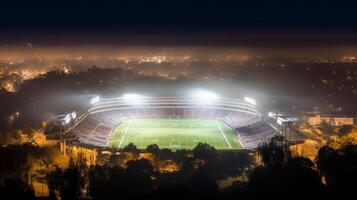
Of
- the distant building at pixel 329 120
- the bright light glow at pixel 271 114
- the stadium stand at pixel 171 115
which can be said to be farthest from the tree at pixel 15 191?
the distant building at pixel 329 120

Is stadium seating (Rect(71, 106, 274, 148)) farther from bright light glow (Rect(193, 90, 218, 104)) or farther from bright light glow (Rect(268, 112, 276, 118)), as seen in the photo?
bright light glow (Rect(193, 90, 218, 104))

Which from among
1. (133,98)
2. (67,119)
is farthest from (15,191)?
(133,98)

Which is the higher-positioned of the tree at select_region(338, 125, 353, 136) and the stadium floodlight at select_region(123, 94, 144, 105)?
the stadium floodlight at select_region(123, 94, 144, 105)

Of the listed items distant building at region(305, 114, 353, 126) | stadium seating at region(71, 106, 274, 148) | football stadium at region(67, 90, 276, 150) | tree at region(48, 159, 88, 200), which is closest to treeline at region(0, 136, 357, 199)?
tree at region(48, 159, 88, 200)

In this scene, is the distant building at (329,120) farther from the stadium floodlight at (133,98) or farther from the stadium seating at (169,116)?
the stadium floodlight at (133,98)

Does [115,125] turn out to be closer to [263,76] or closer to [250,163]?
[250,163]

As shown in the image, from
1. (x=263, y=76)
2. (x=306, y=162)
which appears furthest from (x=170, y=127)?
(x=263, y=76)

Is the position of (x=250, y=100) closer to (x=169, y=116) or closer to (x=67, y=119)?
(x=169, y=116)
